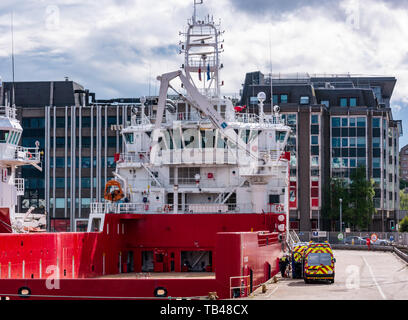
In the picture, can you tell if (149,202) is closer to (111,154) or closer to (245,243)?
(245,243)

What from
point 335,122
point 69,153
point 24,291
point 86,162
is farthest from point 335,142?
point 24,291

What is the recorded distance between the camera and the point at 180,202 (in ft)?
153

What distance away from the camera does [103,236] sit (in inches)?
1598

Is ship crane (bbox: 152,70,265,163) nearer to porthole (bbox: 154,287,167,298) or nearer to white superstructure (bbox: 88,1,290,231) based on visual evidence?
white superstructure (bbox: 88,1,290,231)

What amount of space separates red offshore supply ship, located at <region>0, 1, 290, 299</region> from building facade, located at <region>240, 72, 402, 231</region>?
51801 mm

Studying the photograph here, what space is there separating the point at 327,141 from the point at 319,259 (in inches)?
2796

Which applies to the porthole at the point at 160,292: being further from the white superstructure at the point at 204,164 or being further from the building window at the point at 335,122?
the building window at the point at 335,122

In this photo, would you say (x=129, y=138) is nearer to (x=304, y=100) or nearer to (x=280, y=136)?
(x=280, y=136)

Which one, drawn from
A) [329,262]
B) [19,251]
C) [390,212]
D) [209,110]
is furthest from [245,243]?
[390,212]

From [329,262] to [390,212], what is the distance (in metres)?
79.1

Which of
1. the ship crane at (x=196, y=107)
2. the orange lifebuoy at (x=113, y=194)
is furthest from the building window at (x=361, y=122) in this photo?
the orange lifebuoy at (x=113, y=194)

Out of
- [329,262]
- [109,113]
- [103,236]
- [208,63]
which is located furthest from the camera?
[109,113]

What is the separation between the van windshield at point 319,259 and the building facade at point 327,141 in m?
61.6

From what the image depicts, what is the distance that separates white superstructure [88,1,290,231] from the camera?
4531cm
